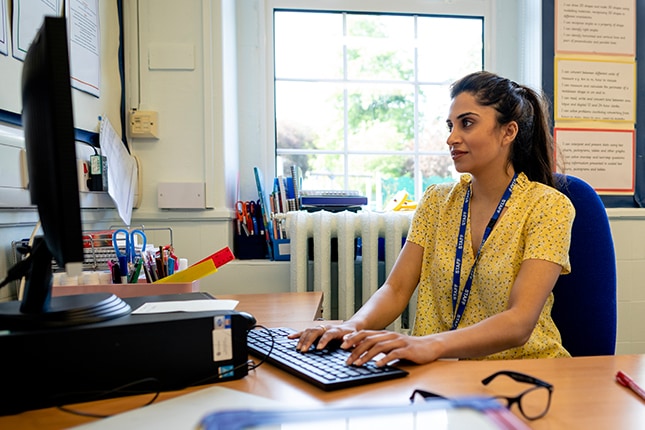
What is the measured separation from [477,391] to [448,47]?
2060 mm

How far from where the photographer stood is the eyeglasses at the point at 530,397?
64 cm

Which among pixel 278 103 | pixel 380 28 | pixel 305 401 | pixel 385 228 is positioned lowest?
pixel 305 401

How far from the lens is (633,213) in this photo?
2.28 meters

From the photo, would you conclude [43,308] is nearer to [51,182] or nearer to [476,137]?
[51,182]

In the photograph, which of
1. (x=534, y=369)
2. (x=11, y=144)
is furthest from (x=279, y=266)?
(x=534, y=369)

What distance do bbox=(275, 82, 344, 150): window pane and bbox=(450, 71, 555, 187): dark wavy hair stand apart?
102cm

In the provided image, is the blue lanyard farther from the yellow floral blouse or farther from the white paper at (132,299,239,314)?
the white paper at (132,299,239,314)

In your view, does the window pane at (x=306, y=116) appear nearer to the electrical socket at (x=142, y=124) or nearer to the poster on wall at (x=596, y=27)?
the electrical socket at (x=142, y=124)

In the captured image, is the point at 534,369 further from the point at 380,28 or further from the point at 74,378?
the point at 380,28

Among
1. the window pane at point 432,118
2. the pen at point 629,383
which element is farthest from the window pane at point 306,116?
the pen at point 629,383

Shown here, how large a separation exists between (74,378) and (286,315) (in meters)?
0.67

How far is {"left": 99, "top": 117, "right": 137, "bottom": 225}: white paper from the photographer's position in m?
1.73

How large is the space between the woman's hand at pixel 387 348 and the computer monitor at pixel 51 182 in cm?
37

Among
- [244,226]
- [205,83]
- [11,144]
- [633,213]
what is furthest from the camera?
[633,213]
